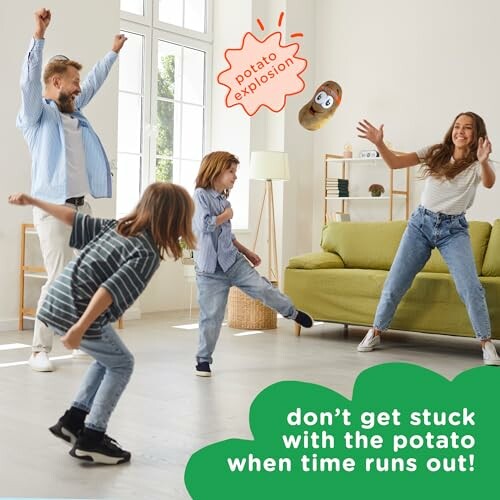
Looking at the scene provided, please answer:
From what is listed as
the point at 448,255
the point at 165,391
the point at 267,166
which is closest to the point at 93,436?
the point at 165,391

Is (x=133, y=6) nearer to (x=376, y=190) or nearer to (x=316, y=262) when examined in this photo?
(x=376, y=190)

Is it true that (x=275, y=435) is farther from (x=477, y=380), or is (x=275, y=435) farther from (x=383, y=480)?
(x=477, y=380)

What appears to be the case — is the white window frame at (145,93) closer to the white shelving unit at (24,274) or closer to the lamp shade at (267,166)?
the lamp shade at (267,166)

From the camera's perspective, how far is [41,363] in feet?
13.0

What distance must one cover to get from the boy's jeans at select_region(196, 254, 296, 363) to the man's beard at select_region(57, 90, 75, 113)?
105cm

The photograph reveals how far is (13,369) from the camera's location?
397cm

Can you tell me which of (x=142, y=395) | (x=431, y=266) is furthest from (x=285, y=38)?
(x=142, y=395)

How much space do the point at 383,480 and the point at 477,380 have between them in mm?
397

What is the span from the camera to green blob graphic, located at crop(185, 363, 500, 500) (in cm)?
184

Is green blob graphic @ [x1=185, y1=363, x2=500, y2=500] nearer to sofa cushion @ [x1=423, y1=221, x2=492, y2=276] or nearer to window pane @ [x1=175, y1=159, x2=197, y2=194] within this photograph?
sofa cushion @ [x1=423, y1=221, x2=492, y2=276]

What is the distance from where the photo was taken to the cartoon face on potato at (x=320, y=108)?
24.3 feet

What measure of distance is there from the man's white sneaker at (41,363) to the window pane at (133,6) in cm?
368

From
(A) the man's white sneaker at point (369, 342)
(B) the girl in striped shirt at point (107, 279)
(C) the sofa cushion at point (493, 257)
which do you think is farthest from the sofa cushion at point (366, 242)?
(B) the girl in striped shirt at point (107, 279)

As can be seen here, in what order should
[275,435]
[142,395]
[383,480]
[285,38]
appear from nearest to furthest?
[383,480] → [275,435] → [142,395] → [285,38]
